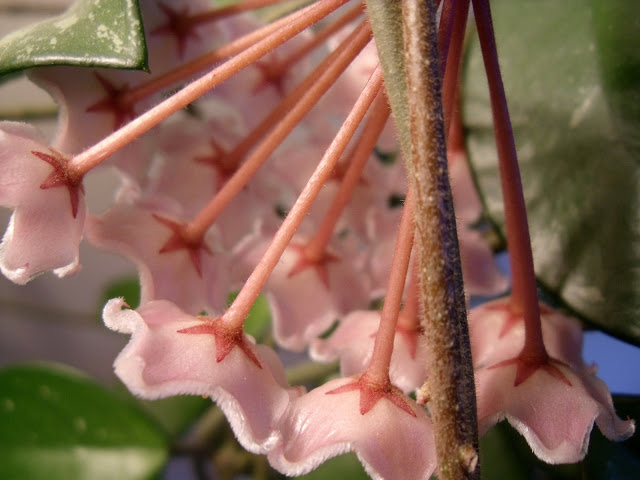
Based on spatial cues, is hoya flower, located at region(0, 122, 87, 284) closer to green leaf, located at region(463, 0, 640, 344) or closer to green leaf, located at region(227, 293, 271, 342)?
green leaf, located at region(463, 0, 640, 344)

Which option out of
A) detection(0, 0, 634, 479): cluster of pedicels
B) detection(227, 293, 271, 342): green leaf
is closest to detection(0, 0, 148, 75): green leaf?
detection(0, 0, 634, 479): cluster of pedicels

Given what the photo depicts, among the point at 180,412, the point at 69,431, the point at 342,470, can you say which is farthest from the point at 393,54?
the point at 180,412

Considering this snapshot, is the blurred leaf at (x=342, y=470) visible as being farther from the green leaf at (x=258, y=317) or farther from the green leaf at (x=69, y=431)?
the green leaf at (x=258, y=317)

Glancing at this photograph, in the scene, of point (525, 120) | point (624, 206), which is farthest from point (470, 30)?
point (624, 206)

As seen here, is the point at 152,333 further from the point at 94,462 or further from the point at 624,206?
the point at 94,462

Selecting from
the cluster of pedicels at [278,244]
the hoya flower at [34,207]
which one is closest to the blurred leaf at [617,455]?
the cluster of pedicels at [278,244]

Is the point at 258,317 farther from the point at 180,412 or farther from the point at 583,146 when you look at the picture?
the point at 583,146
